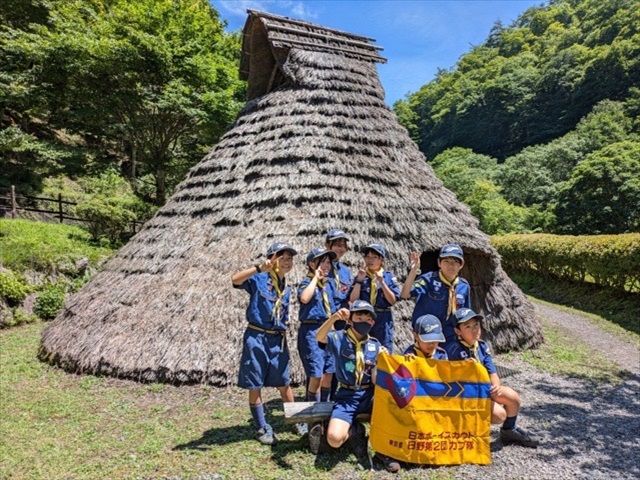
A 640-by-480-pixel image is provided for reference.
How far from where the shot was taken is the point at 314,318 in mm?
4039

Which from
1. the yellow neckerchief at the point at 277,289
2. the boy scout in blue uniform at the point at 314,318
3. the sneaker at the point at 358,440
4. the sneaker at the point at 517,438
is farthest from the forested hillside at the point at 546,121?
the yellow neckerchief at the point at 277,289

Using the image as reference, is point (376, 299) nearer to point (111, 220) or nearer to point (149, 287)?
point (149, 287)

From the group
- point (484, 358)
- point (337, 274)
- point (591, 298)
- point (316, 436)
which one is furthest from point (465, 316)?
point (591, 298)

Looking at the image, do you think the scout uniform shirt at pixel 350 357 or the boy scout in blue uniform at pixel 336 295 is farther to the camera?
the boy scout in blue uniform at pixel 336 295

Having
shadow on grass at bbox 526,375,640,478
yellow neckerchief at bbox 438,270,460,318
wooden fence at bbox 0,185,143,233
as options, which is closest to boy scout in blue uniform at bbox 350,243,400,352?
yellow neckerchief at bbox 438,270,460,318

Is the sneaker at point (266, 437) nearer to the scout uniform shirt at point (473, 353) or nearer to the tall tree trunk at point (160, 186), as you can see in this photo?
the scout uniform shirt at point (473, 353)

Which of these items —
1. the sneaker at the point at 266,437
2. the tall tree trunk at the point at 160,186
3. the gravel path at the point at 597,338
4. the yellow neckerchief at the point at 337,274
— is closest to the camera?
the sneaker at the point at 266,437

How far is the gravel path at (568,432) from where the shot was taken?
11.0ft

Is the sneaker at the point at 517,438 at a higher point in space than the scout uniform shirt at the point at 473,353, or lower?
lower

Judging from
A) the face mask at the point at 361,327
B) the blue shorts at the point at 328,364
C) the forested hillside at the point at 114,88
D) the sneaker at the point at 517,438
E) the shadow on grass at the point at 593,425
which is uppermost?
the forested hillside at the point at 114,88

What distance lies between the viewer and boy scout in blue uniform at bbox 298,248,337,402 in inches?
158

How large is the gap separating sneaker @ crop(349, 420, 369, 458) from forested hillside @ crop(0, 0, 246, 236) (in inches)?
463

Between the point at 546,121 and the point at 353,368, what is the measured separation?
149ft

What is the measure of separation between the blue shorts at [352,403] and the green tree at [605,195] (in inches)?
822
